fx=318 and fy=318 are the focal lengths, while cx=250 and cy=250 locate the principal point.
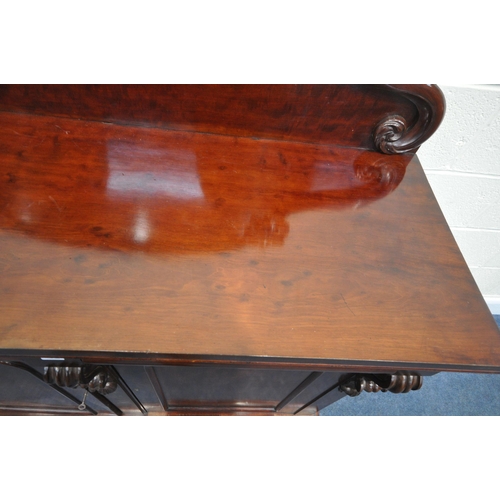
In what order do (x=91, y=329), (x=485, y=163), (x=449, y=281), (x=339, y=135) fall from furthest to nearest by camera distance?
(x=485, y=163), (x=339, y=135), (x=449, y=281), (x=91, y=329)

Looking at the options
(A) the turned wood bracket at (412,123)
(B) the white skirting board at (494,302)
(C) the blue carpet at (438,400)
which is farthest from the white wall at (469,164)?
(C) the blue carpet at (438,400)

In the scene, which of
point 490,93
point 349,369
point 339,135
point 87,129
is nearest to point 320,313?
point 349,369

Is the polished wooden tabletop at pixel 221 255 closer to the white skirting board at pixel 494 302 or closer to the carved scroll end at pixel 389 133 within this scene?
the carved scroll end at pixel 389 133

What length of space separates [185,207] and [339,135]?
1.04 ft

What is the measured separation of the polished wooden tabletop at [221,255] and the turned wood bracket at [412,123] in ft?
0.19

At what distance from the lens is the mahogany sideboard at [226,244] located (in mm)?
363

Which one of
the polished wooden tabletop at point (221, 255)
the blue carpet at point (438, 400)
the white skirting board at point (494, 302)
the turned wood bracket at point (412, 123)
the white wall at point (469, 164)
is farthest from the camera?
the white skirting board at point (494, 302)

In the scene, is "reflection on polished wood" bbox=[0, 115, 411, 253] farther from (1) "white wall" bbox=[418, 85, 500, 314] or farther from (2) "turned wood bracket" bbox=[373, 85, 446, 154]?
(1) "white wall" bbox=[418, 85, 500, 314]

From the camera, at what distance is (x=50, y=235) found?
1.35ft

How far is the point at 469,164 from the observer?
0.79 m

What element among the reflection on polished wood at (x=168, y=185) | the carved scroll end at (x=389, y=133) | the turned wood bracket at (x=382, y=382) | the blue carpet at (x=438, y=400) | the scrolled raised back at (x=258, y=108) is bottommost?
the turned wood bracket at (x=382, y=382)

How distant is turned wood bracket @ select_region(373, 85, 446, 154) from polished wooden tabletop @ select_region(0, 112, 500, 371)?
0.19 ft

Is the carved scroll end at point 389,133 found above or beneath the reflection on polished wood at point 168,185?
above

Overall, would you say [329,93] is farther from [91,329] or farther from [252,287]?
[91,329]
